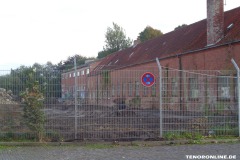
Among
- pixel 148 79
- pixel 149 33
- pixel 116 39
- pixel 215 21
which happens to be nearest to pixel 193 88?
pixel 148 79

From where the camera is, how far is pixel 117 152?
33.9 ft

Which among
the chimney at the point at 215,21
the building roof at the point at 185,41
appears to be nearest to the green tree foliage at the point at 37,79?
the building roof at the point at 185,41

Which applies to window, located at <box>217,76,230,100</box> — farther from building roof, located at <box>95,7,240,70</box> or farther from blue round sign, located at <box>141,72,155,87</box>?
building roof, located at <box>95,7,240,70</box>

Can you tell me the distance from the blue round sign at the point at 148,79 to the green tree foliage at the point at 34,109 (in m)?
3.29

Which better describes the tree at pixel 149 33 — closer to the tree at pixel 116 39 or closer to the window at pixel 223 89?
the tree at pixel 116 39

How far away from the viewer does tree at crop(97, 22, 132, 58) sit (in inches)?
3327

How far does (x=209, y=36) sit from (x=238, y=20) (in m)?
2.33

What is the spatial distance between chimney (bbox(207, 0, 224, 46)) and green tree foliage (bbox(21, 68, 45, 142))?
1731 cm

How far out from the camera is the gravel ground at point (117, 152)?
31.3ft

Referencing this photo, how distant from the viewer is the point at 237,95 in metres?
12.4

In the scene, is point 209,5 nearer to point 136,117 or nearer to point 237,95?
point 237,95

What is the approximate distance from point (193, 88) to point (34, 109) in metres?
5.29

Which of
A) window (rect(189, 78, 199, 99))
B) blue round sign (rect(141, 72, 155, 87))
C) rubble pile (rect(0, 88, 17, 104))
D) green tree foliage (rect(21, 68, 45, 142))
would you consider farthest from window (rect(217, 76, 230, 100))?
rubble pile (rect(0, 88, 17, 104))

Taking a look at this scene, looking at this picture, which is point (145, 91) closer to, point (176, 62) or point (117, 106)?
point (117, 106)
